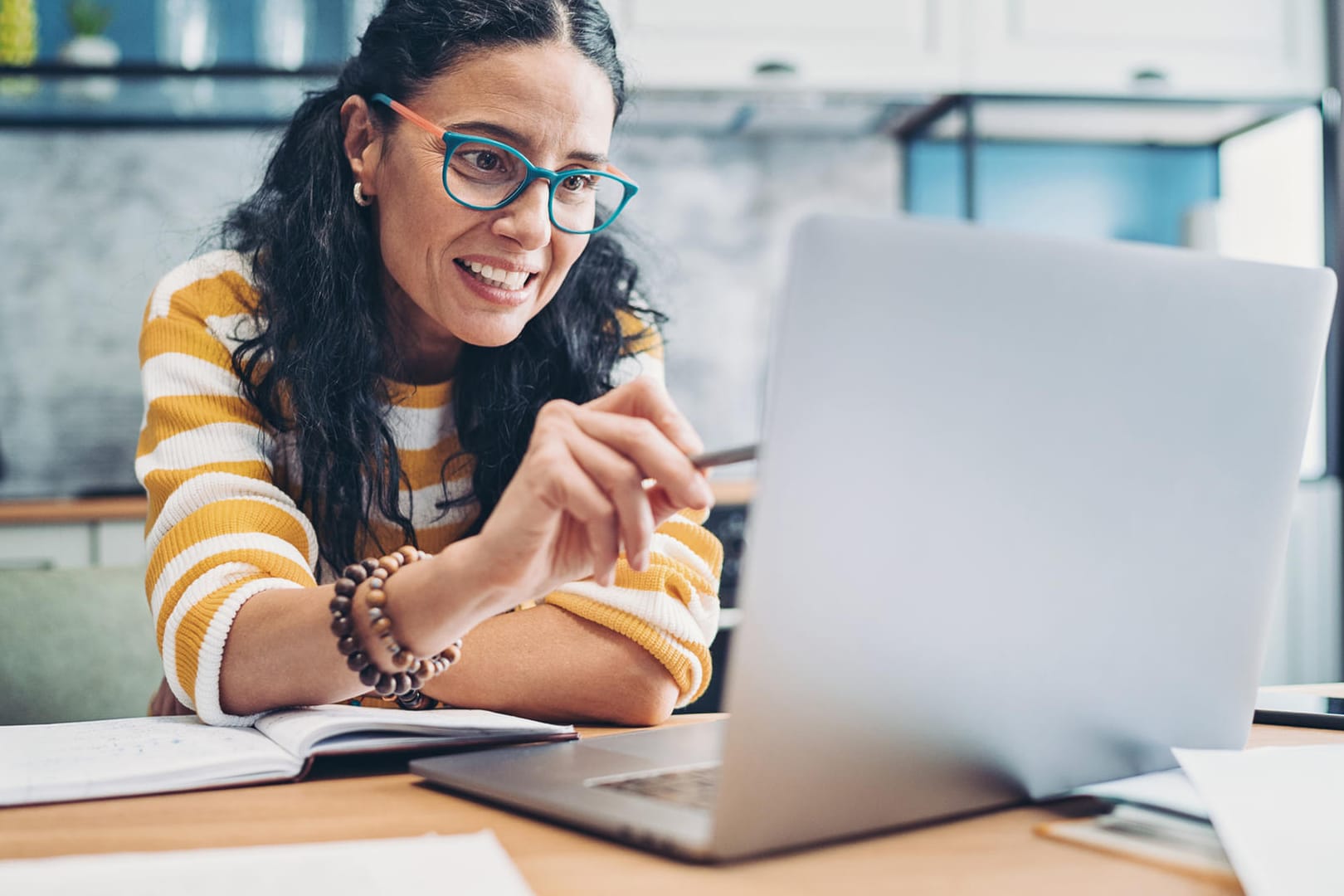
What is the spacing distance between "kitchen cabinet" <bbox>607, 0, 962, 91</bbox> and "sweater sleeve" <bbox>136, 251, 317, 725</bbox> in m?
1.65

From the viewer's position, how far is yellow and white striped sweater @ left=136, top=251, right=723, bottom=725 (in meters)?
0.87

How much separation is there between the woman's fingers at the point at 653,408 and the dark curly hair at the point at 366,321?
0.51 meters

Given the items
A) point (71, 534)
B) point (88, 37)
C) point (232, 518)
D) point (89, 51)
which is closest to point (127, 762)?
point (232, 518)

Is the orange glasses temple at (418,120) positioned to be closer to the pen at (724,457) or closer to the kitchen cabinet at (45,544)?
the pen at (724,457)

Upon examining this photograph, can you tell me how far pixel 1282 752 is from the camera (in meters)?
0.64

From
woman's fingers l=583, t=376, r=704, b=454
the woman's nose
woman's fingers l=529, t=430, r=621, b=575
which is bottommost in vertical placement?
woman's fingers l=529, t=430, r=621, b=575

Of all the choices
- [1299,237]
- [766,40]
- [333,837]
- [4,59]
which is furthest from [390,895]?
[1299,237]

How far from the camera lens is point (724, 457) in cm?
58

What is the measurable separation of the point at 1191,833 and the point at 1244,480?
0.19 metres

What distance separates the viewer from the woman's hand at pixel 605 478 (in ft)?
2.02

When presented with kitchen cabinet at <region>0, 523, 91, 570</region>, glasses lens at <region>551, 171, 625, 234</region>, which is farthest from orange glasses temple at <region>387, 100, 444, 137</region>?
kitchen cabinet at <region>0, 523, 91, 570</region>

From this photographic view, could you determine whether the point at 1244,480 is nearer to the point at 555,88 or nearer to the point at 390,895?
the point at 390,895

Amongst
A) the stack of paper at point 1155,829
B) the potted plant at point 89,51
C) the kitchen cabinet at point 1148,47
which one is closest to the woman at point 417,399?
the stack of paper at point 1155,829

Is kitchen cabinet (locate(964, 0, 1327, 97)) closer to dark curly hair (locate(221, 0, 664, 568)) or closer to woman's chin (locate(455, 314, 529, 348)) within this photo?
dark curly hair (locate(221, 0, 664, 568))
